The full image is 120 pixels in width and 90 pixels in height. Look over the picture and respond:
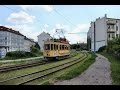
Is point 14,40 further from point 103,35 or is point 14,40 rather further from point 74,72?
point 103,35

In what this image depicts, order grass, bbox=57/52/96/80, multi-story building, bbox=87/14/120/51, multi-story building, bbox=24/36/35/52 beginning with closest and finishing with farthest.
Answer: multi-story building, bbox=24/36/35/52
grass, bbox=57/52/96/80
multi-story building, bbox=87/14/120/51

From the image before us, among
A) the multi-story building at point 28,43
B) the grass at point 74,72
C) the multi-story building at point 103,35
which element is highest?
the multi-story building at point 103,35

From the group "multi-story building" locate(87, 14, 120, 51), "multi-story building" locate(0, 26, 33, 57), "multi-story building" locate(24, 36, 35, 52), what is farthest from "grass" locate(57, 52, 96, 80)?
"multi-story building" locate(0, 26, 33, 57)

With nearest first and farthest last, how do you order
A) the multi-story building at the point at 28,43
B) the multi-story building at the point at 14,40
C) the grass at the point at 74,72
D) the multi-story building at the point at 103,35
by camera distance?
the multi-story building at the point at 28,43
the grass at the point at 74,72
the multi-story building at the point at 14,40
the multi-story building at the point at 103,35

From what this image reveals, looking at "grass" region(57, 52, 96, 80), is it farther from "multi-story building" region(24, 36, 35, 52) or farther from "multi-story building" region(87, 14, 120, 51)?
"multi-story building" region(24, 36, 35, 52)

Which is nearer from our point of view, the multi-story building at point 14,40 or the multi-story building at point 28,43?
the multi-story building at point 28,43

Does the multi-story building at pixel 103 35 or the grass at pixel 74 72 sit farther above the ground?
the multi-story building at pixel 103 35

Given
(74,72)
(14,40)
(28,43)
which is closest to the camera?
(14,40)

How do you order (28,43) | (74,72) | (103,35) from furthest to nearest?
(103,35) < (74,72) < (28,43)

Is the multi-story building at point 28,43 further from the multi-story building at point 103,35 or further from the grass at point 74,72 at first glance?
the multi-story building at point 103,35

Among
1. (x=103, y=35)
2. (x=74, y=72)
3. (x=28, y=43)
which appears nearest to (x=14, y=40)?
(x=28, y=43)

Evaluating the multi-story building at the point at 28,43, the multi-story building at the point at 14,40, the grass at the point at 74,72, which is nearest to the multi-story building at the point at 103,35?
the grass at the point at 74,72
